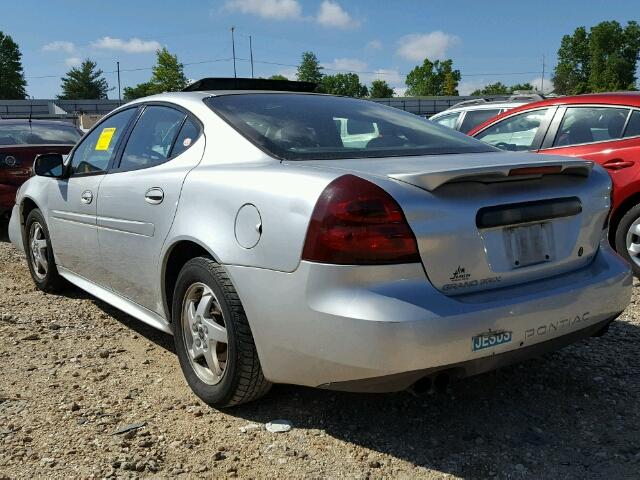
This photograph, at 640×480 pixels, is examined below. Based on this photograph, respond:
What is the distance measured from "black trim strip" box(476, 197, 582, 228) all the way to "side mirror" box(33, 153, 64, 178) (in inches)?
125

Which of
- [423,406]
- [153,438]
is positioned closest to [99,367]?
[153,438]

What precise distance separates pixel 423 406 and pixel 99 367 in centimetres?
181

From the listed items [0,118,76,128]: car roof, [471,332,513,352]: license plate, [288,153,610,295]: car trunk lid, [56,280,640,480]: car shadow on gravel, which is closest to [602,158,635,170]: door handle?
[56,280,640,480]: car shadow on gravel

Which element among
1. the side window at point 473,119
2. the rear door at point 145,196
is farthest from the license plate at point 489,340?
the side window at point 473,119

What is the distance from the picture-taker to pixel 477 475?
7.66ft

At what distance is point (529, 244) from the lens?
2.46 metres

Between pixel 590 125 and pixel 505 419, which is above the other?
pixel 590 125

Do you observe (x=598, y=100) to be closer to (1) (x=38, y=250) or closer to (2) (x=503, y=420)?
(2) (x=503, y=420)

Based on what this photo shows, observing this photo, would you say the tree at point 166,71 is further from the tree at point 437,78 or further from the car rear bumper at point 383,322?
the car rear bumper at point 383,322

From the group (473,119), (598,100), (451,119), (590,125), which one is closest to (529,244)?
(590,125)

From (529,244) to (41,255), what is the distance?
152 inches

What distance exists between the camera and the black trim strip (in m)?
2.32

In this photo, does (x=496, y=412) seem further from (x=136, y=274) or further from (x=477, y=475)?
(x=136, y=274)

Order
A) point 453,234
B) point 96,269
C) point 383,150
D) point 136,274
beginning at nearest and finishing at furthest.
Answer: point 453,234 → point 383,150 → point 136,274 → point 96,269
